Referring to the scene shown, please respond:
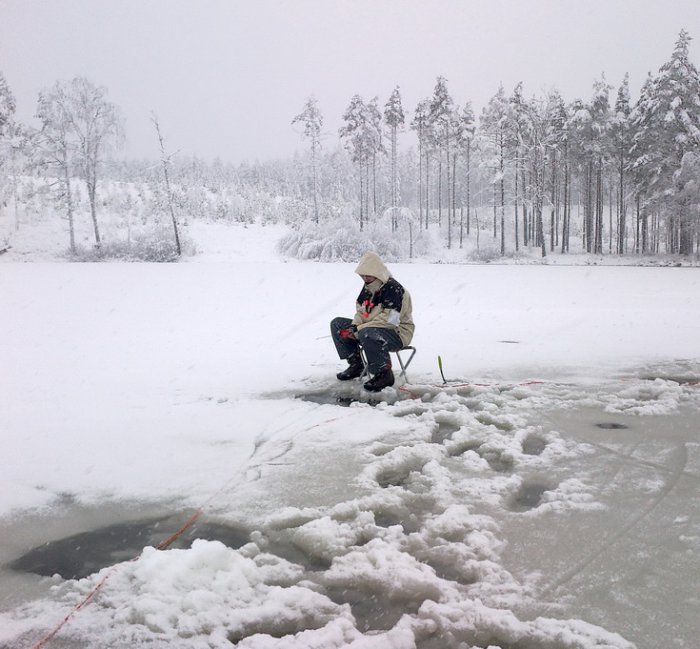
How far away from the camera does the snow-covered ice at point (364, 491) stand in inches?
79.1

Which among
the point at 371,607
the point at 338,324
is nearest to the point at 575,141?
the point at 338,324

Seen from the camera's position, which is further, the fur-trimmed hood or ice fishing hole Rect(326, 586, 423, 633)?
Result: the fur-trimmed hood

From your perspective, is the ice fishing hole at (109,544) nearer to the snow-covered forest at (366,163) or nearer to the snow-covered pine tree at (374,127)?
the snow-covered forest at (366,163)

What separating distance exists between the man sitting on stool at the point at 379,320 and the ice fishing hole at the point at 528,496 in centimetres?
239

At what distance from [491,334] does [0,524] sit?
744 cm

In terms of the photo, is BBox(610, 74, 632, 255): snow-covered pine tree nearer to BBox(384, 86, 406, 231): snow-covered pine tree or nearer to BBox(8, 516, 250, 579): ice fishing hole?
BBox(384, 86, 406, 231): snow-covered pine tree

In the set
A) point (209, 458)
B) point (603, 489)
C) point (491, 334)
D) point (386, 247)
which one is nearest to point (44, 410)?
point (209, 458)

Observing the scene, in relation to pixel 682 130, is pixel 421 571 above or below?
below

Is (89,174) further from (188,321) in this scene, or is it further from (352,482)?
(352,482)

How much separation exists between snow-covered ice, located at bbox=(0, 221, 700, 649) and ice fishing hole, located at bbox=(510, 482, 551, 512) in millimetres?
31

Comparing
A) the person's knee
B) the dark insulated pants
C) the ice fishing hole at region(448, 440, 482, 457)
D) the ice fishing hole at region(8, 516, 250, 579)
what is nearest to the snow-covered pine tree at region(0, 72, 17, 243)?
the person's knee

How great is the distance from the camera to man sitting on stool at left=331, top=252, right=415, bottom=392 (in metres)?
5.40

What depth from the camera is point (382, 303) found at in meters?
5.58

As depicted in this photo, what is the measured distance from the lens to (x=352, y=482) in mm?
3264
